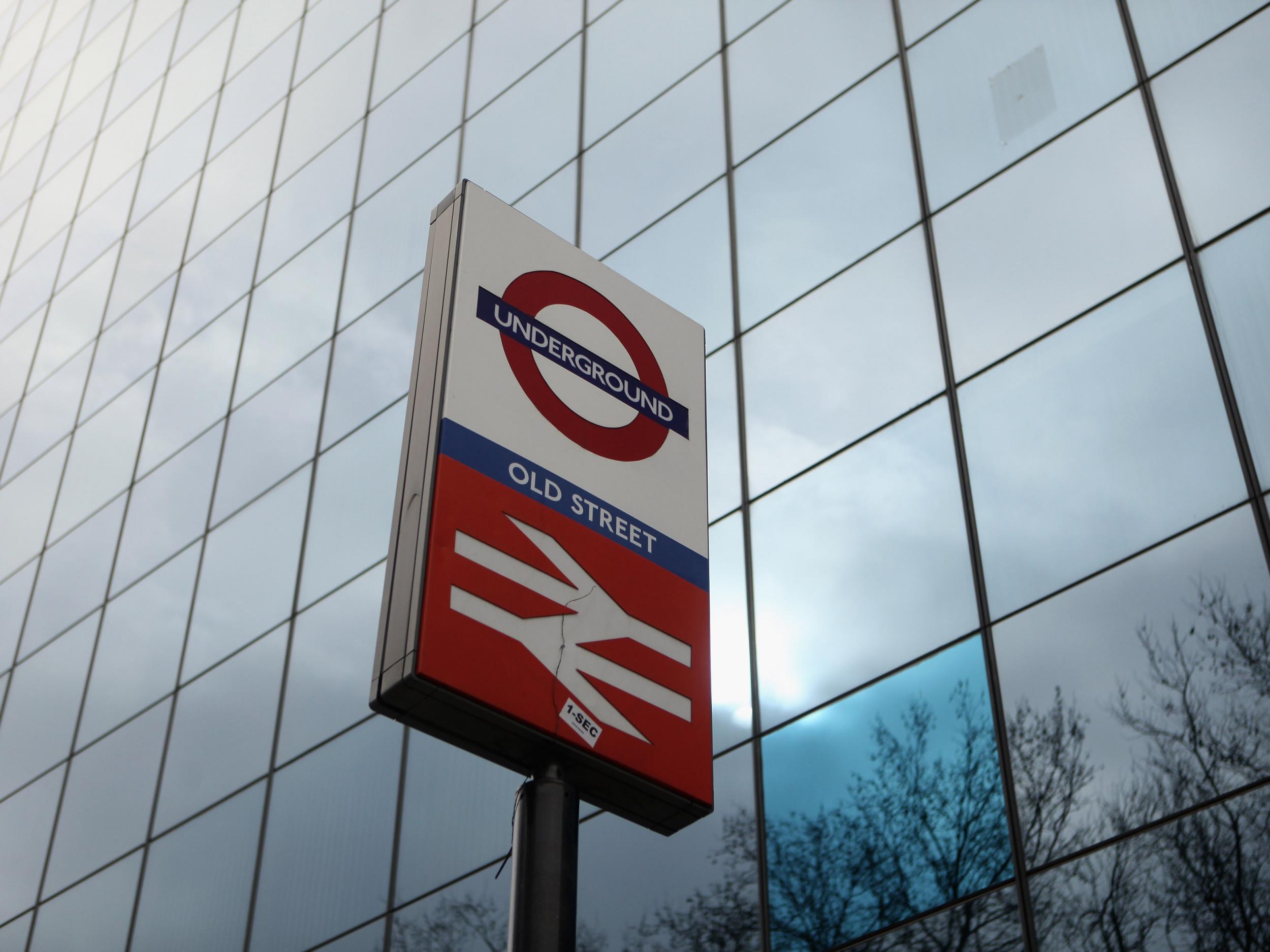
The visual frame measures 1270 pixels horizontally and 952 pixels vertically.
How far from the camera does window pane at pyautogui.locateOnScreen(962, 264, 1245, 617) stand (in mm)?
11414

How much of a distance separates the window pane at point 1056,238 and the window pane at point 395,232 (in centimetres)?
958

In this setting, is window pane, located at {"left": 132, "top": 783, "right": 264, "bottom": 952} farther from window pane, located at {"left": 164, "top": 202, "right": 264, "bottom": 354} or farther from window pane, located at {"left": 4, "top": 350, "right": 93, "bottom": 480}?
window pane, located at {"left": 4, "top": 350, "right": 93, "bottom": 480}

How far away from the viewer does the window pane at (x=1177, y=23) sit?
43.8 ft

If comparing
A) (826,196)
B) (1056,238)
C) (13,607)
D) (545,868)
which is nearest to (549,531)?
(545,868)

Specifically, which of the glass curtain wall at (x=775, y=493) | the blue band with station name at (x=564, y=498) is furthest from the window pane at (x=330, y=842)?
the blue band with station name at (x=564, y=498)

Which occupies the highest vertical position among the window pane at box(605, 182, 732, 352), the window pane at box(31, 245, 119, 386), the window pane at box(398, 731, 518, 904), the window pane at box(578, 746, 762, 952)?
the window pane at box(31, 245, 119, 386)

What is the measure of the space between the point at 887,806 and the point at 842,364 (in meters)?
4.78

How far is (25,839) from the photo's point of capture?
70.7 ft

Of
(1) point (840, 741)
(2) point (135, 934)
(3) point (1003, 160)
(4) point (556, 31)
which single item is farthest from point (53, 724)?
(3) point (1003, 160)

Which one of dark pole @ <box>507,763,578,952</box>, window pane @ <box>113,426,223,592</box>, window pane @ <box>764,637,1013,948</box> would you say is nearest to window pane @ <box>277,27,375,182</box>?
window pane @ <box>113,426,223,592</box>

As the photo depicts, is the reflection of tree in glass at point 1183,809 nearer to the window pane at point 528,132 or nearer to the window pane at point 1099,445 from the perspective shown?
the window pane at point 1099,445

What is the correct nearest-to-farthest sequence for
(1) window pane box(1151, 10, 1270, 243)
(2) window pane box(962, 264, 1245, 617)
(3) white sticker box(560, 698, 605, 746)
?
(3) white sticker box(560, 698, 605, 746)
(2) window pane box(962, 264, 1245, 617)
(1) window pane box(1151, 10, 1270, 243)

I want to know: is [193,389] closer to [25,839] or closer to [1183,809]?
[25,839]

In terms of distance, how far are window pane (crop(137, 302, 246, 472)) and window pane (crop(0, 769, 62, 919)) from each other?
17.4 feet
